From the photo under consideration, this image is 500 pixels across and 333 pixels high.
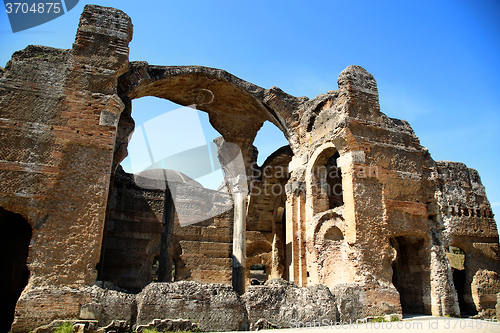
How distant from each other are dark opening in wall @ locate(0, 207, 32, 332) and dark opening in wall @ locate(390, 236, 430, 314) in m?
8.83

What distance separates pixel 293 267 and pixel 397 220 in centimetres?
296

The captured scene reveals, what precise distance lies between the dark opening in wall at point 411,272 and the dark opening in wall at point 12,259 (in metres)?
8.83

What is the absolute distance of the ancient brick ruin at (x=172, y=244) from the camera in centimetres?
675

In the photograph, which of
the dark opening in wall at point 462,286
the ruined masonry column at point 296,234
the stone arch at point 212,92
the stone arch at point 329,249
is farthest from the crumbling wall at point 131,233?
the dark opening in wall at point 462,286

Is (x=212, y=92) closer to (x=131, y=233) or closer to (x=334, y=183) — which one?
(x=334, y=183)

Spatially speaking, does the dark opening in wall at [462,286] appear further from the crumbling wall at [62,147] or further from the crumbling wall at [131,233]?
the crumbling wall at [131,233]

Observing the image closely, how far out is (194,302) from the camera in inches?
253

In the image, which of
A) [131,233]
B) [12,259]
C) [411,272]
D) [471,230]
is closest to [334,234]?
[411,272]

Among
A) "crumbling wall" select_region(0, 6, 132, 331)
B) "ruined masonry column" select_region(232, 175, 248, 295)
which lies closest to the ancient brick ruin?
"crumbling wall" select_region(0, 6, 132, 331)

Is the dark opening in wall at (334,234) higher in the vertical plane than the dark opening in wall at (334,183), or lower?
lower

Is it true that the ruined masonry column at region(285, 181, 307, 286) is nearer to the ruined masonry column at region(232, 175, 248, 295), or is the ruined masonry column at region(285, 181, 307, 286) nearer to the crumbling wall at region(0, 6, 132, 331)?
the ruined masonry column at region(232, 175, 248, 295)

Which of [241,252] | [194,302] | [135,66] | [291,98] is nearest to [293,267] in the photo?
[241,252]

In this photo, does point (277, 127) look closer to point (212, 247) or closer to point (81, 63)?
point (212, 247)

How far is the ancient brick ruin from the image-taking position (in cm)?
675
